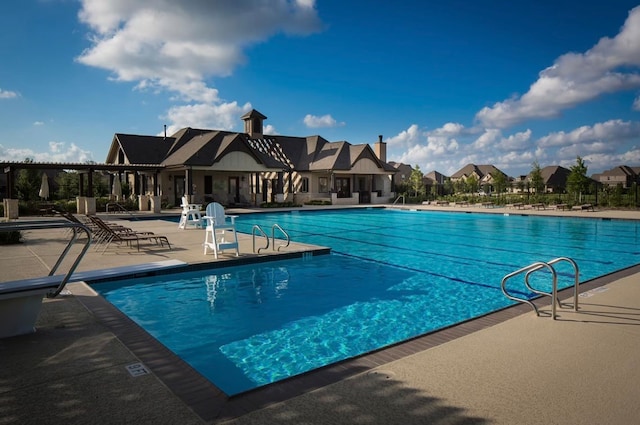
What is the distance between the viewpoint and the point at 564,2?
82.8 feet

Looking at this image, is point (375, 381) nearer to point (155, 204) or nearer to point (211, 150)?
point (155, 204)

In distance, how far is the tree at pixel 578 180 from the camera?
35.0 m

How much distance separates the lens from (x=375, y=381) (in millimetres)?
3721

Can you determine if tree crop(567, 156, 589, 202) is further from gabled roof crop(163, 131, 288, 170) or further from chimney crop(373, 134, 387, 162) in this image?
gabled roof crop(163, 131, 288, 170)

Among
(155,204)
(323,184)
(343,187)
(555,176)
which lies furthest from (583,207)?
(555,176)

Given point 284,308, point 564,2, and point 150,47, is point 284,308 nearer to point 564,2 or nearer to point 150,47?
point 150,47

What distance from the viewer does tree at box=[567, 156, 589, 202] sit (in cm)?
3497

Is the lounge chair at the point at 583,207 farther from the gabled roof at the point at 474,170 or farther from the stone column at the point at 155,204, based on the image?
the gabled roof at the point at 474,170

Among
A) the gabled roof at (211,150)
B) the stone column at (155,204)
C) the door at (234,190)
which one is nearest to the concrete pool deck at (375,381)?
the stone column at (155,204)

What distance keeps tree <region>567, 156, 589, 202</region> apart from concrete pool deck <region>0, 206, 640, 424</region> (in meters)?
34.2

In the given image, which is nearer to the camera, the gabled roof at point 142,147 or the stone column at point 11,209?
the stone column at point 11,209

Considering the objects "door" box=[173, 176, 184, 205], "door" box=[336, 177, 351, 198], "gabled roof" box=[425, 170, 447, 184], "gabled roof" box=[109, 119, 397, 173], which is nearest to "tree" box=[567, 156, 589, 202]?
"gabled roof" box=[109, 119, 397, 173]

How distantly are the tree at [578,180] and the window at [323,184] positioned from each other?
21398 mm

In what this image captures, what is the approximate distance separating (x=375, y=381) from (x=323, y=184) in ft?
120
